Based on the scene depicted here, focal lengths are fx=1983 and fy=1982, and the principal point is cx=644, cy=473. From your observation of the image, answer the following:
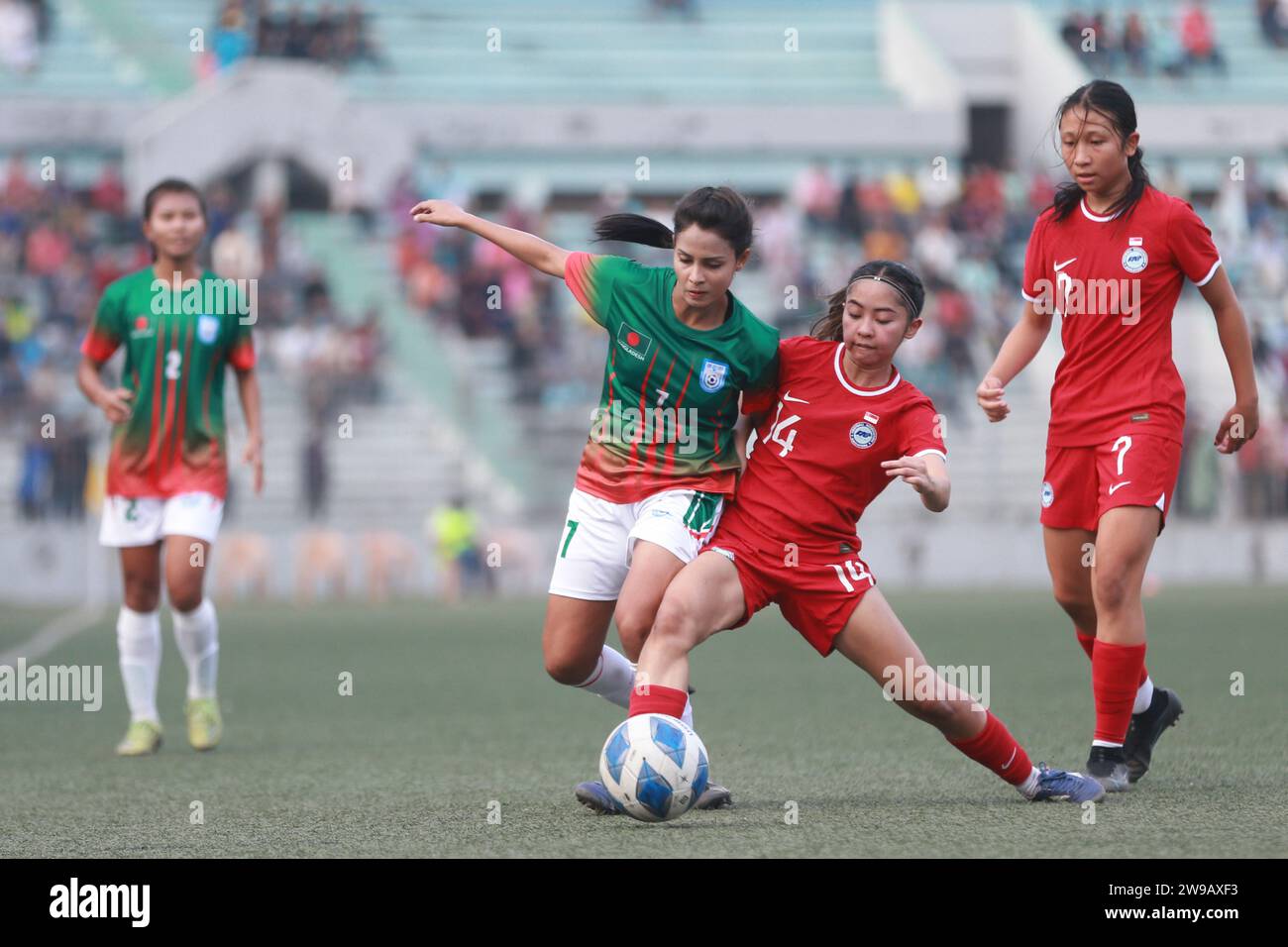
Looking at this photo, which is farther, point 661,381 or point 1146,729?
point 1146,729

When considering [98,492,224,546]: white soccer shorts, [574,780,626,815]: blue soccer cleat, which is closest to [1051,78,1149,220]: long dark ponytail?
[574,780,626,815]: blue soccer cleat

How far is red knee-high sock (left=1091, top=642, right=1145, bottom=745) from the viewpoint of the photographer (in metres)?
6.27

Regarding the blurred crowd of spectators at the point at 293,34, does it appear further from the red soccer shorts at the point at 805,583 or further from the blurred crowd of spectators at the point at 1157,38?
the red soccer shorts at the point at 805,583

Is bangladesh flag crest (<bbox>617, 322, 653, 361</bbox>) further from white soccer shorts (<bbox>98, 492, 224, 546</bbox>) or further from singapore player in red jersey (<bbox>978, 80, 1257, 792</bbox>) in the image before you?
white soccer shorts (<bbox>98, 492, 224, 546</bbox>)

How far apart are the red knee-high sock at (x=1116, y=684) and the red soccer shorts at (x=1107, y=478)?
0.40 metres

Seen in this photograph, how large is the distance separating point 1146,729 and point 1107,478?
92cm

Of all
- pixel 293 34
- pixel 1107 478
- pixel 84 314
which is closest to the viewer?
pixel 1107 478

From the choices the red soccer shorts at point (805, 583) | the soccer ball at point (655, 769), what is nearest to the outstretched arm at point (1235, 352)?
the red soccer shorts at point (805, 583)

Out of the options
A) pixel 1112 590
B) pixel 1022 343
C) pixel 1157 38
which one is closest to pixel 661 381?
pixel 1022 343

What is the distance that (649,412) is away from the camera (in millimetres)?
6266

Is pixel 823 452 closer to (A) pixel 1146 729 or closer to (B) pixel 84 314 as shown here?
(A) pixel 1146 729
